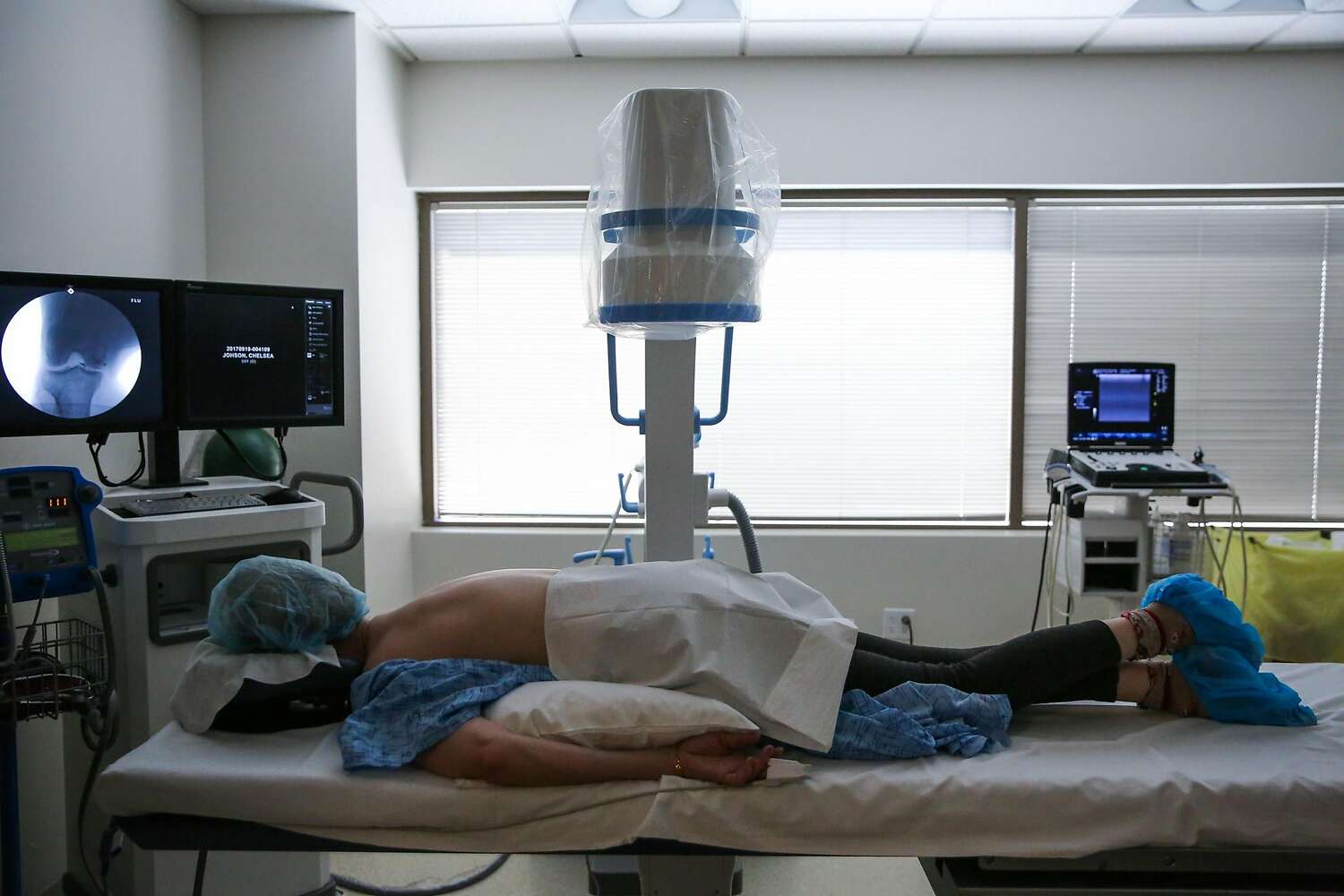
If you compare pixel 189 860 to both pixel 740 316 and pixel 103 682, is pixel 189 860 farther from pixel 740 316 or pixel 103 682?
pixel 740 316

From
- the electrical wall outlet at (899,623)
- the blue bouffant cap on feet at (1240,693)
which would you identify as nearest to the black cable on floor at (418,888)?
the blue bouffant cap on feet at (1240,693)

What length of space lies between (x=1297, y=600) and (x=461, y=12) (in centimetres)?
315

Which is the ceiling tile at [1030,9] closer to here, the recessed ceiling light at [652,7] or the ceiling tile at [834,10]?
the ceiling tile at [834,10]

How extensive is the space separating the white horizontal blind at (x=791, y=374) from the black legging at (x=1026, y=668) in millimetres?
1882

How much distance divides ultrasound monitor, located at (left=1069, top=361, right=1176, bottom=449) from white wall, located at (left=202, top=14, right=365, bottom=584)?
230 centimetres

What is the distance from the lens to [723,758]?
150cm

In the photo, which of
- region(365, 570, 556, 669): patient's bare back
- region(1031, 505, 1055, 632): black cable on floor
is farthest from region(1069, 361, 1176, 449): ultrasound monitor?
region(365, 570, 556, 669): patient's bare back

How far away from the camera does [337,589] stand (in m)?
1.83

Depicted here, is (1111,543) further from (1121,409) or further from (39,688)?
(39,688)

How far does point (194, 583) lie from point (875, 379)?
2.39 metres

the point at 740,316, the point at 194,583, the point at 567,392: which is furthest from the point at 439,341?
the point at 740,316

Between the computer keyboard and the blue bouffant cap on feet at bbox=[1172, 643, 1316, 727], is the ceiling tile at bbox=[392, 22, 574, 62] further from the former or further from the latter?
the blue bouffant cap on feet at bbox=[1172, 643, 1316, 727]

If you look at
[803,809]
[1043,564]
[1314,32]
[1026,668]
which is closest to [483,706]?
[803,809]

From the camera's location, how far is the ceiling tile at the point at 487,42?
3180 millimetres
